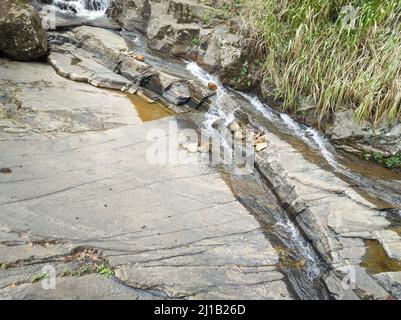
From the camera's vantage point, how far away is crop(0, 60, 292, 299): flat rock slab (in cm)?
298

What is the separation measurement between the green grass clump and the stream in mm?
475

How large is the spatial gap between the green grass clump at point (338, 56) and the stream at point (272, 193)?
0.48 meters

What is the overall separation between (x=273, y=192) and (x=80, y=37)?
18.5 ft

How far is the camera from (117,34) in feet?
27.1


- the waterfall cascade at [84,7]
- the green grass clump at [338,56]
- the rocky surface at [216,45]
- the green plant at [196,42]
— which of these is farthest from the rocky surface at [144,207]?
the waterfall cascade at [84,7]

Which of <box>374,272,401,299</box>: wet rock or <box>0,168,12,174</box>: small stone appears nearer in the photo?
<box>374,272,401,299</box>: wet rock

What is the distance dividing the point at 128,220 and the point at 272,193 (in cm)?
186

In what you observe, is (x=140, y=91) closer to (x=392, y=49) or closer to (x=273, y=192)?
(x=273, y=192)

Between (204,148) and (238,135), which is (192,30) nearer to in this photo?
(238,135)

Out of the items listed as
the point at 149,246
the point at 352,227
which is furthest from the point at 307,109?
the point at 149,246

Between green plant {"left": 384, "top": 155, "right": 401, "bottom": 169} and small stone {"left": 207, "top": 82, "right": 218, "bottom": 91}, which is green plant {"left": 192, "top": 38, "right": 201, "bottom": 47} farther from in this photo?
green plant {"left": 384, "top": 155, "right": 401, "bottom": 169}

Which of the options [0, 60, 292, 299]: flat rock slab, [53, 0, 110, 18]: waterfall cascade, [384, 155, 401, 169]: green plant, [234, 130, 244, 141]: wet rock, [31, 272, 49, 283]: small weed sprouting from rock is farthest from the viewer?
[53, 0, 110, 18]: waterfall cascade

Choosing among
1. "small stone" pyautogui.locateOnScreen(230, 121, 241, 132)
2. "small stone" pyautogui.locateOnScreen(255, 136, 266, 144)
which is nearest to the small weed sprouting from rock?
"small stone" pyautogui.locateOnScreen(255, 136, 266, 144)

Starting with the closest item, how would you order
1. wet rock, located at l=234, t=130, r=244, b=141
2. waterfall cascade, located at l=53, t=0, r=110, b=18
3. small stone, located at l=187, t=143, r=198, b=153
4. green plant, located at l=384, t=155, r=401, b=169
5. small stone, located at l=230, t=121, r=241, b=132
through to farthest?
small stone, located at l=187, t=143, r=198, b=153 → green plant, located at l=384, t=155, r=401, b=169 → wet rock, located at l=234, t=130, r=244, b=141 → small stone, located at l=230, t=121, r=241, b=132 → waterfall cascade, located at l=53, t=0, r=110, b=18
